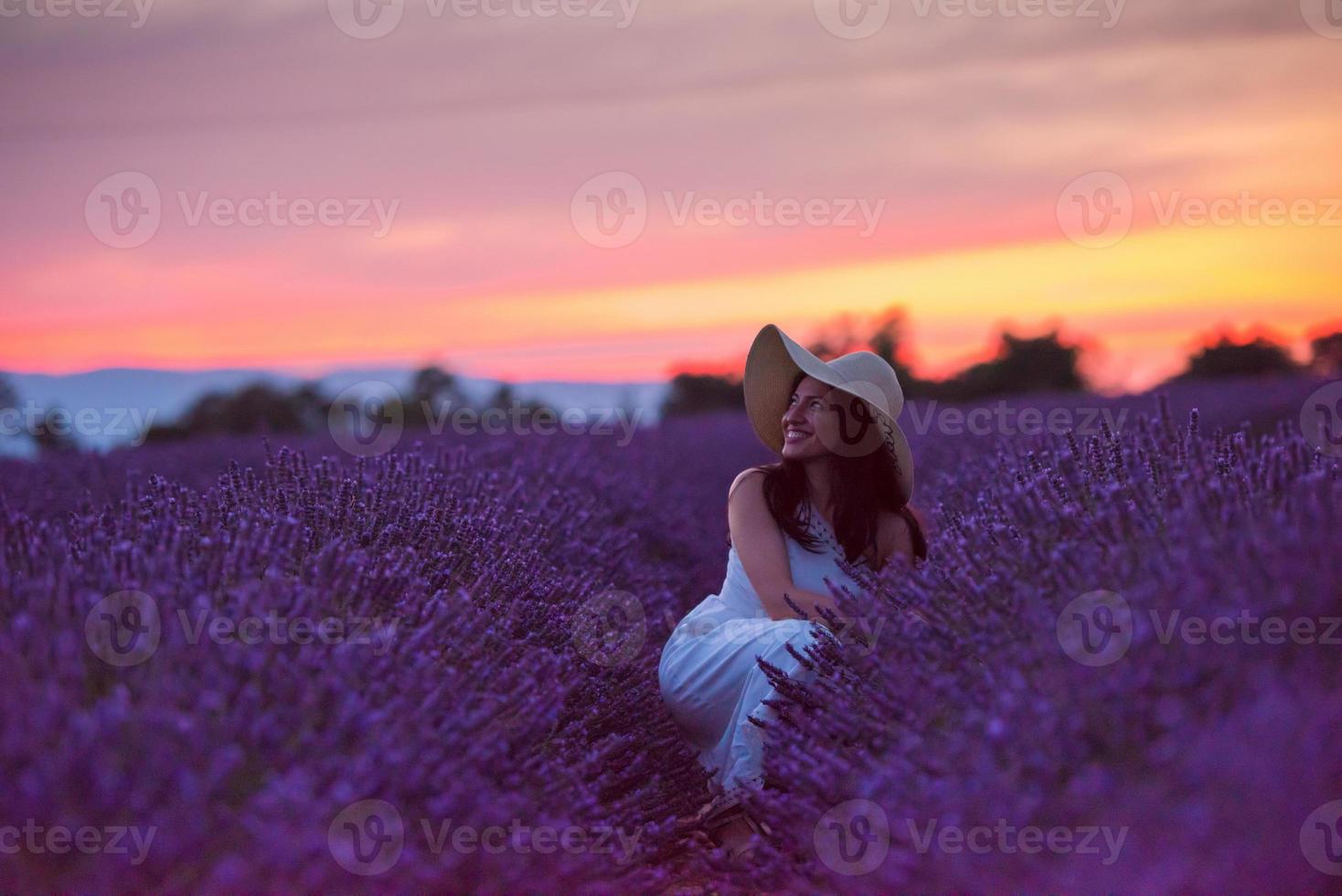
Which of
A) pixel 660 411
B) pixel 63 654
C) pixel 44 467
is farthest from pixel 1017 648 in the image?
pixel 660 411

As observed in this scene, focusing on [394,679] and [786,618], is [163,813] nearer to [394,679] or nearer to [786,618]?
[394,679]

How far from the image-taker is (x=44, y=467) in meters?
5.98

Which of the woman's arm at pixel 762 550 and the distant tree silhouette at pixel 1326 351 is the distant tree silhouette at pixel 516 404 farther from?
the distant tree silhouette at pixel 1326 351

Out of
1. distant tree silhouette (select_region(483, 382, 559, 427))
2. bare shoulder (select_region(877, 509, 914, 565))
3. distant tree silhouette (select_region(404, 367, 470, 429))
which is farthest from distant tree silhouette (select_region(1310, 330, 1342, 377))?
bare shoulder (select_region(877, 509, 914, 565))

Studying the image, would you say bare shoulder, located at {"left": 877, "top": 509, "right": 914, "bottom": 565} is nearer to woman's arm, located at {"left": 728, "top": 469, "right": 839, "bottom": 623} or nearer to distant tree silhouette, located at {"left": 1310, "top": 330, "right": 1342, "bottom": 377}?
woman's arm, located at {"left": 728, "top": 469, "right": 839, "bottom": 623}

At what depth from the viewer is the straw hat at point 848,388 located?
3.41 m

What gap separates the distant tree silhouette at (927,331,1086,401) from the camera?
20625mm

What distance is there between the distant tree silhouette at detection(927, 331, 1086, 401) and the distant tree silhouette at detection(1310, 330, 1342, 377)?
13.0 feet

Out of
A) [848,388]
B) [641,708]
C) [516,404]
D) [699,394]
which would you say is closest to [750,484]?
[848,388]

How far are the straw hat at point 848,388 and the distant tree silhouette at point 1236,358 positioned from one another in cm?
1835

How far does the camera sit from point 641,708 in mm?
2969

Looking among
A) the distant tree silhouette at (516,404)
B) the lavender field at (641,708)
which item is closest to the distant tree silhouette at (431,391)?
the distant tree silhouette at (516,404)

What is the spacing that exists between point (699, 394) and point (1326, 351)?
10.3 meters

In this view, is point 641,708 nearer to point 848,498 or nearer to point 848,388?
point 848,498
